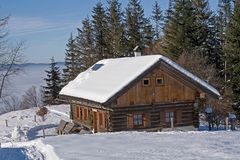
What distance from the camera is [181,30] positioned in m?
49.8

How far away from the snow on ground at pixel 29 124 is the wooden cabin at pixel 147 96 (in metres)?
7.08

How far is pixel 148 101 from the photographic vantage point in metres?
29.6

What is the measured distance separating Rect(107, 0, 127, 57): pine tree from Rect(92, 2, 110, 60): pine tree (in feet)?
2.37

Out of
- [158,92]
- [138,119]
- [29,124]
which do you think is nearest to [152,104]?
[158,92]

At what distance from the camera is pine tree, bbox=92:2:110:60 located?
59938mm

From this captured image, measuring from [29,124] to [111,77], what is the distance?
13.1 metres

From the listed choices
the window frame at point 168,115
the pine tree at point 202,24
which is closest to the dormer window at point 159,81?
the window frame at point 168,115

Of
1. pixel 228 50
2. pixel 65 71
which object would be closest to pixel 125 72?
pixel 228 50

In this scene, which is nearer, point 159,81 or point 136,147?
point 136,147

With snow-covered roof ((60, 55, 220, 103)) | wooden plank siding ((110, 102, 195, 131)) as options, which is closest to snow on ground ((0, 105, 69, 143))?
snow-covered roof ((60, 55, 220, 103))

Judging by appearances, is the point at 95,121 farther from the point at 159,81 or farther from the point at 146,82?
the point at 159,81

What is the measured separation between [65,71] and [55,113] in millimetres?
20861

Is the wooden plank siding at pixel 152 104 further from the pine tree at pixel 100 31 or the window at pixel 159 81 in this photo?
the pine tree at pixel 100 31

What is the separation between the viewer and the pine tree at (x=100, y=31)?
59.9 m
